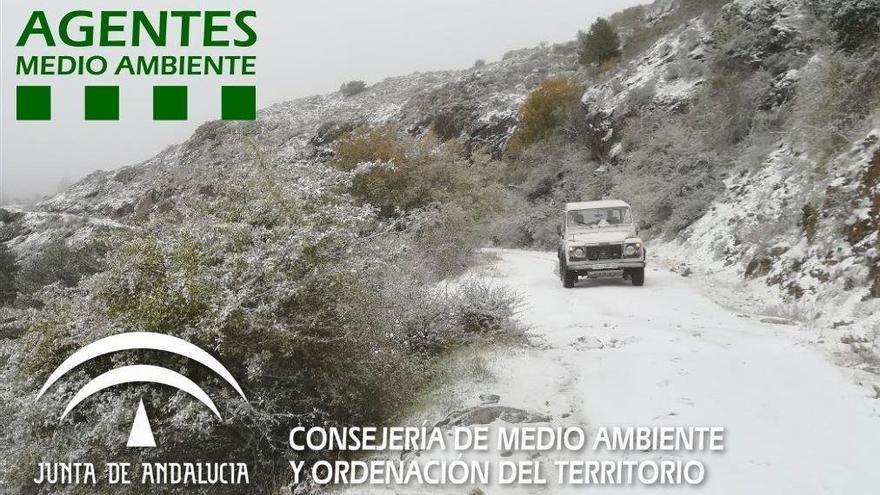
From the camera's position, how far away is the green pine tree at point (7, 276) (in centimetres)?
2503

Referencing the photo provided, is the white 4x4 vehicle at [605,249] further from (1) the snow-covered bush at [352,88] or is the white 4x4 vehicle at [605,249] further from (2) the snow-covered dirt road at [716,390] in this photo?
(1) the snow-covered bush at [352,88]

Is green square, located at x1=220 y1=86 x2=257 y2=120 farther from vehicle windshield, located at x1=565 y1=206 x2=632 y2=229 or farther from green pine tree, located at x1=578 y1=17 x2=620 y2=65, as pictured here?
green pine tree, located at x1=578 y1=17 x2=620 y2=65

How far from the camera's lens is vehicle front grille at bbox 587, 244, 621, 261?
12766 mm

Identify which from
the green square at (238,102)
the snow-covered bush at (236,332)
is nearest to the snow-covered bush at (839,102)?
the snow-covered bush at (236,332)

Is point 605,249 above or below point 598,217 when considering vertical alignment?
below

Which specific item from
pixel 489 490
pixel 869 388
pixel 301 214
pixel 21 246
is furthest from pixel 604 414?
pixel 21 246

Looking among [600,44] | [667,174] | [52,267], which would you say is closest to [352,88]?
[600,44]

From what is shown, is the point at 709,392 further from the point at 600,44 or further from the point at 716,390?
the point at 600,44

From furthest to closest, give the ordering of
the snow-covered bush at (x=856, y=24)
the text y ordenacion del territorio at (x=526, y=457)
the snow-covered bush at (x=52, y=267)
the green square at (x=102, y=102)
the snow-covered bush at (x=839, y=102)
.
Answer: the snow-covered bush at (x=52, y=267)
the snow-covered bush at (x=856, y=24)
the snow-covered bush at (x=839, y=102)
the green square at (x=102, y=102)
the text y ordenacion del territorio at (x=526, y=457)

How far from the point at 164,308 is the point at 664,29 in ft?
120

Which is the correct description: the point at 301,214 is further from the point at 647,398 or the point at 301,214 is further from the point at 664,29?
the point at 664,29

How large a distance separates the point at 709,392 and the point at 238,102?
18.0ft

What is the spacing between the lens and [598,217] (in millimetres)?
13906

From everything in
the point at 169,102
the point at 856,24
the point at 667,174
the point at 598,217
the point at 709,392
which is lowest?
the point at 709,392
